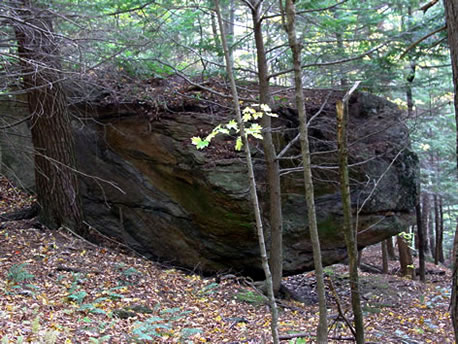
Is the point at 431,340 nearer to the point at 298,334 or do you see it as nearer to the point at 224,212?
the point at 298,334

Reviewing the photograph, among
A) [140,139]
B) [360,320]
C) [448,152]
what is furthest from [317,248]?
[448,152]

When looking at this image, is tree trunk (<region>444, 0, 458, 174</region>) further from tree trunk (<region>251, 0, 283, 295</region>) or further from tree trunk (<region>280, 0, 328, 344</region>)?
tree trunk (<region>251, 0, 283, 295</region>)

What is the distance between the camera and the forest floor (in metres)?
5.23

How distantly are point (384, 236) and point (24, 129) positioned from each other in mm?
9215

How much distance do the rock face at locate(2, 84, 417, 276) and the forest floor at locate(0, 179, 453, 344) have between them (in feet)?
2.28

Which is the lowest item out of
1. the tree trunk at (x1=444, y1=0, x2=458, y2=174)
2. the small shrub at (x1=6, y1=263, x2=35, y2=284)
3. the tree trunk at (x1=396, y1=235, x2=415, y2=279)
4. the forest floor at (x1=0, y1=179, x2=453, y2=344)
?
the tree trunk at (x1=396, y1=235, x2=415, y2=279)

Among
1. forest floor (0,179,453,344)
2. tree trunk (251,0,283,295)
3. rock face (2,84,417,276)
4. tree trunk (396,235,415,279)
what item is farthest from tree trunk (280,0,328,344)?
tree trunk (396,235,415,279)

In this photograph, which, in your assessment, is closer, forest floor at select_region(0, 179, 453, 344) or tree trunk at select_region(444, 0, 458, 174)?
tree trunk at select_region(444, 0, 458, 174)

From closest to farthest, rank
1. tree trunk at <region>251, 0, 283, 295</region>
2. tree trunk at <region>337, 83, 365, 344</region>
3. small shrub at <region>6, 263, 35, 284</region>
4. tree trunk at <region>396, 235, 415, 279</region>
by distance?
tree trunk at <region>337, 83, 365, 344</region> < small shrub at <region>6, 263, 35, 284</region> < tree trunk at <region>251, 0, 283, 295</region> < tree trunk at <region>396, 235, 415, 279</region>

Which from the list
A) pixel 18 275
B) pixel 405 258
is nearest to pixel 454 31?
pixel 18 275

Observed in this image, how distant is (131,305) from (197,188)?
3.17 m

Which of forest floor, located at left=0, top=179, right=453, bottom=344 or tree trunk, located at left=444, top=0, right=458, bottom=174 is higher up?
tree trunk, located at left=444, top=0, right=458, bottom=174

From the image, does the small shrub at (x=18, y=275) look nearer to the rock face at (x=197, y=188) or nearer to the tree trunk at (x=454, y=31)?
the rock face at (x=197, y=188)

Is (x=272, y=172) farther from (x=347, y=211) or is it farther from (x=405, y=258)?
(x=405, y=258)
